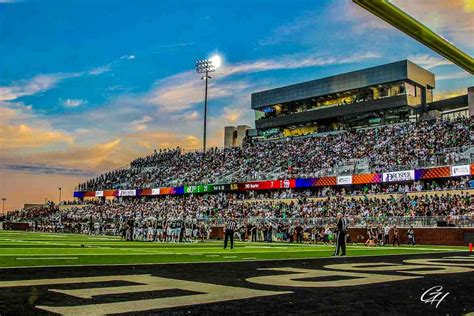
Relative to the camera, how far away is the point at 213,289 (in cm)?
836

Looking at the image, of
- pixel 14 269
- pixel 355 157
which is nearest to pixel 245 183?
pixel 355 157

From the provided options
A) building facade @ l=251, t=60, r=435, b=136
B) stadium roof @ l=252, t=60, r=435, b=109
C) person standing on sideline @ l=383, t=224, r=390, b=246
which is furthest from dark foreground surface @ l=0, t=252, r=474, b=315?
stadium roof @ l=252, t=60, r=435, b=109

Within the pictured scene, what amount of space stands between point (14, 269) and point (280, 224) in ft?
97.9

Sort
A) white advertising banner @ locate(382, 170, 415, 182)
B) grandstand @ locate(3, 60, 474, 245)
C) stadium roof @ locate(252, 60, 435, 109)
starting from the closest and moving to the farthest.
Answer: grandstand @ locate(3, 60, 474, 245)
white advertising banner @ locate(382, 170, 415, 182)
stadium roof @ locate(252, 60, 435, 109)

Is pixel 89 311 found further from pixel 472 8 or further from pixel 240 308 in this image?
pixel 472 8

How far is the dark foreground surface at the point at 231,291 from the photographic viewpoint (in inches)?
254

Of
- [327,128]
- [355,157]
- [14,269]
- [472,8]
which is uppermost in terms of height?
[327,128]

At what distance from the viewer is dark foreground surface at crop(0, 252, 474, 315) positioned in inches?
254

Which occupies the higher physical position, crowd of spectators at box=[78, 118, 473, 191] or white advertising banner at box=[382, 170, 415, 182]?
crowd of spectators at box=[78, 118, 473, 191]

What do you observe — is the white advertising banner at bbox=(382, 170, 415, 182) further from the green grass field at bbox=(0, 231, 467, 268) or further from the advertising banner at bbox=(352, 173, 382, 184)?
the green grass field at bbox=(0, 231, 467, 268)

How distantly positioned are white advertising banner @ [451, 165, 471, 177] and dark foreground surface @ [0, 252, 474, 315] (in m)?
27.0

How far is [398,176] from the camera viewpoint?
133ft

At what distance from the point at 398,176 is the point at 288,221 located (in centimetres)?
958
